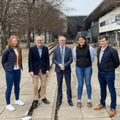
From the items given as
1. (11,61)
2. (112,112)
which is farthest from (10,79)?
(112,112)

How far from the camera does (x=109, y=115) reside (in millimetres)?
3352

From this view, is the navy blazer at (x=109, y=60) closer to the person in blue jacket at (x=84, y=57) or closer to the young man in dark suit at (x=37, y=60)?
the person in blue jacket at (x=84, y=57)

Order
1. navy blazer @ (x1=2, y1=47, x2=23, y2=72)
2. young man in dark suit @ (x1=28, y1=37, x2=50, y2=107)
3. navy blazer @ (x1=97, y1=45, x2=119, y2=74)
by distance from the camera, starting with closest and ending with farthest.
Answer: navy blazer @ (x1=97, y1=45, x2=119, y2=74) → navy blazer @ (x1=2, y1=47, x2=23, y2=72) → young man in dark suit @ (x1=28, y1=37, x2=50, y2=107)

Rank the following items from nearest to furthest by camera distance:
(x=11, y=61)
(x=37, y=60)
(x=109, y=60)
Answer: (x=109, y=60)
(x=11, y=61)
(x=37, y=60)

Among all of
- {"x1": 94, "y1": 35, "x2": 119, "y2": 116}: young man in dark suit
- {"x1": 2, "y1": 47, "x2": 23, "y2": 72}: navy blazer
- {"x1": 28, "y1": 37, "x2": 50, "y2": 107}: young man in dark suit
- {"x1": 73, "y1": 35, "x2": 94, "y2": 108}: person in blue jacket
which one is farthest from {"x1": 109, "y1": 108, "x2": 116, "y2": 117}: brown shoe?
{"x1": 2, "y1": 47, "x2": 23, "y2": 72}: navy blazer

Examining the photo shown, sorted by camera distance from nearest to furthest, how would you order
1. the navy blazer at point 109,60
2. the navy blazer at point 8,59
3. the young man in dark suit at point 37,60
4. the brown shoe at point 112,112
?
the navy blazer at point 109,60, the brown shoe at point 112,112, the navy blazer at point 8,59, the young man in dark suit at point 37,60

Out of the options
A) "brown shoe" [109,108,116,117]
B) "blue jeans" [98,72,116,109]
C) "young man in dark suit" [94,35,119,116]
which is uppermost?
"young man in dark suit" [94,35,119,116]

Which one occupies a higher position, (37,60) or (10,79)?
(37,60)

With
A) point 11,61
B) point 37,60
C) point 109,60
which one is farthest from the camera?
point 37,60

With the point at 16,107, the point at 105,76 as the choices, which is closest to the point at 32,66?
the point at 16,107

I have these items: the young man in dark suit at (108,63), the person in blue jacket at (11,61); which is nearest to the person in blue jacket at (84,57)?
the young man in dark suit at (108,63)

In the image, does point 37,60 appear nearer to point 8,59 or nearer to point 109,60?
point 8,59

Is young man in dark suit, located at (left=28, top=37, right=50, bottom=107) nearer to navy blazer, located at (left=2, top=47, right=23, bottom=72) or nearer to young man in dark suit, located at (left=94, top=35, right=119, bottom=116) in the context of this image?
navy blazer, located at (left=2, top=47, right=23, bottom=72)

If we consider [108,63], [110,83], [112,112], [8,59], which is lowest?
[112,112]
